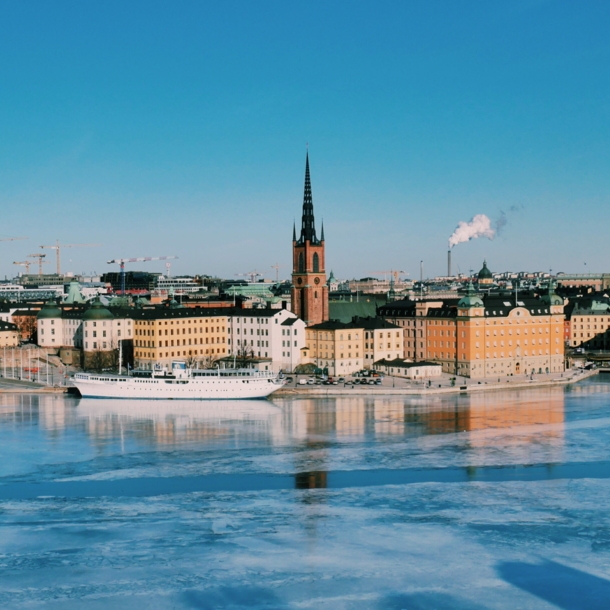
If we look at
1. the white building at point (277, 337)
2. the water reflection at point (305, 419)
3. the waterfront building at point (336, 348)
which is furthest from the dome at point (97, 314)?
the water reflection at point (305, 419)

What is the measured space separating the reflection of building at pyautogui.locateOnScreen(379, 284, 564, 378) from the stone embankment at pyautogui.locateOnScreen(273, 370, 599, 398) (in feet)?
12.0

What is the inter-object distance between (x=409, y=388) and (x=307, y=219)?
1652 cm

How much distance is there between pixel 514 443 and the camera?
117 ft

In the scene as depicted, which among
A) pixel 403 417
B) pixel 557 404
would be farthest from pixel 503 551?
pixel 557 404

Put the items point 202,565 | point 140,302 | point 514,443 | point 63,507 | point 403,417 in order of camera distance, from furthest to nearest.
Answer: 1. point 140,302
2. point 403,417
3. point 514,443
4. point 63,507
5. point 202,565

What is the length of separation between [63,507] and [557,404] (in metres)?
27.8

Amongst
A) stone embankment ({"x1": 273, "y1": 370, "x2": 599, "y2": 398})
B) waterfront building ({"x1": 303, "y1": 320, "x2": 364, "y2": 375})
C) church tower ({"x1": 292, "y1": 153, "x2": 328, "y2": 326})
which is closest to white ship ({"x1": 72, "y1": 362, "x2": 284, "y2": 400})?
stone embankment ({"x1": 273, "y1": 370, "x2": 599, "y2": 398})

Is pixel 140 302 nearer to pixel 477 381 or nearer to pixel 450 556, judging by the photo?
pixel 477 381

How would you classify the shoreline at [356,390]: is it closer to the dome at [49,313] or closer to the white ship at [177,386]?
the white ship at [177,386]

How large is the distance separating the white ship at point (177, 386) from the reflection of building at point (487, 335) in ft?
47.3

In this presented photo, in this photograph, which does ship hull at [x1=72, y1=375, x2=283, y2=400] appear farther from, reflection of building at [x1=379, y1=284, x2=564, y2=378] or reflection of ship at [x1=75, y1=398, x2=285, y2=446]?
reflection of building at [x1=379, y1=284, x2=564, y2=378]

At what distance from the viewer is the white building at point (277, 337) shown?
62.5m

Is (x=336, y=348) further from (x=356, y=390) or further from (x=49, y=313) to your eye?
(x=49, y=313)

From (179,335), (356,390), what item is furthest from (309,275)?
(356,390)
